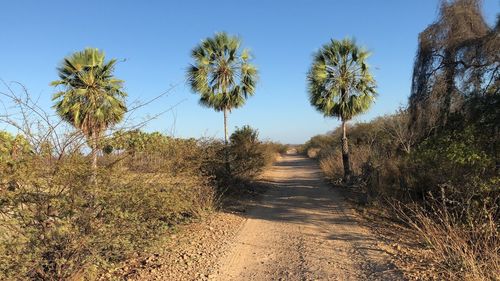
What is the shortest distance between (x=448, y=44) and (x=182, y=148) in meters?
7.33

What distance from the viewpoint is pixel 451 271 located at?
5812 millimetres

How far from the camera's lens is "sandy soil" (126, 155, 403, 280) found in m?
6.72

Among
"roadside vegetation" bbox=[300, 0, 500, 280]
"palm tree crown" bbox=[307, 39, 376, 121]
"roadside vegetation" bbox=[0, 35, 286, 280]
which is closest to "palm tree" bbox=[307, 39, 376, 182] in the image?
"palm tree crown" bbox=[307, 39, 376, 121]

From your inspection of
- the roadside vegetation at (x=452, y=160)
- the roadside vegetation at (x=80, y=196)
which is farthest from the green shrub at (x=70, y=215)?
the roadside vegetation at (x=452, y=160)

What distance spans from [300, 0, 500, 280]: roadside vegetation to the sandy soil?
874 millimetres

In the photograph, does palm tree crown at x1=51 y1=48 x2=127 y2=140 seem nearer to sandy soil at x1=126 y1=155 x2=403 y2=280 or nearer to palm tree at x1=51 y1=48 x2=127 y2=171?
palm tree at x1=51 y1=48 x2=127 y2=171

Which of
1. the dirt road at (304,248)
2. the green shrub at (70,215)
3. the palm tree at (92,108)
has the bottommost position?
the dirt road at (304,248)

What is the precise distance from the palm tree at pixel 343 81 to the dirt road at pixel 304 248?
22.8 feet

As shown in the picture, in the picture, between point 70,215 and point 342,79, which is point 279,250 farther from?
point 342,79

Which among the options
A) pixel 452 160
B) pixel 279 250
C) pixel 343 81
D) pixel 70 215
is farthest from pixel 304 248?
pixel 343 81

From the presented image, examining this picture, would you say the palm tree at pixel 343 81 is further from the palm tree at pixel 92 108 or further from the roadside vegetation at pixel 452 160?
the palm tree at pixel 92 108

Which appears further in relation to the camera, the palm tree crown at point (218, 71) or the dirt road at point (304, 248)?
the palm tree crown at point (218, 71)

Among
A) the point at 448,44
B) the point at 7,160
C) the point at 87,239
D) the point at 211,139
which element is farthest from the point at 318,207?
the point at 7,160

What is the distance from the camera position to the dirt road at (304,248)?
6660 millimetres
